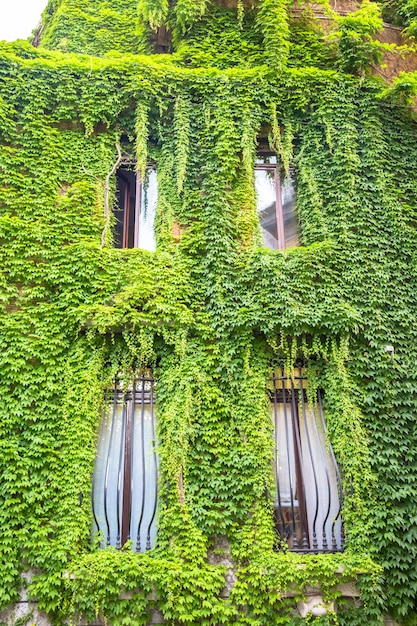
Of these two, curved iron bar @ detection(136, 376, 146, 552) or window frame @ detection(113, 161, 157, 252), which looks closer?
curved iron bar @ detection(136, 376, 146, 552)

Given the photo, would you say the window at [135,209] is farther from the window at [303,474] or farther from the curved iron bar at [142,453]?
the window at [303,474]

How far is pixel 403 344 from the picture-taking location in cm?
913

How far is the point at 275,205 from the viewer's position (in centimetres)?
1048

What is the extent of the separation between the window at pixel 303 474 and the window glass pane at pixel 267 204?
99.8 inches

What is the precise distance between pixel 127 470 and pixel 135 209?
15.1 ft

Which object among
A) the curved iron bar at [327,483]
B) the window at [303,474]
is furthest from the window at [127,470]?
the curved iron bar at [327,483]

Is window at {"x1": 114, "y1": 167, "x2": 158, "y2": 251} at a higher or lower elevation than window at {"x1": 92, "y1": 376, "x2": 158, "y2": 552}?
higher

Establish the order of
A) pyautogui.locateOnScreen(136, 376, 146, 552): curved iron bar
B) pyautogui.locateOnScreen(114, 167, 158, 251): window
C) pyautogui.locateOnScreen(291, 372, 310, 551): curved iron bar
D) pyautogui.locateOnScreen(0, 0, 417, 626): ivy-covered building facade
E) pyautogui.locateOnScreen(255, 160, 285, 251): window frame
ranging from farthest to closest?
1. pyautogui.locateOnScreen(255, 160, 285, 251): window frame
2. pyautogui.locateOnScreen(114, 167, 158, 251): window
3. pyautogui.locateOnScreen(291, 372, 310, 551): curved iron bar
4. pyautogui.locateOnScreen(136, 376, 146, 552): curved iron bar
5. pyautogui.locateOnScreen(0, 0, 417, 626): ivy-covered building facade

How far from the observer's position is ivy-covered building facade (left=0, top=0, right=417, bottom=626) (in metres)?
7.83

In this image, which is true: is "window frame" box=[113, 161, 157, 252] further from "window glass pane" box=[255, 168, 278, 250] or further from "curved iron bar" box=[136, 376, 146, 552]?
"curved iron bar" box=[136, 376, 146, 552]

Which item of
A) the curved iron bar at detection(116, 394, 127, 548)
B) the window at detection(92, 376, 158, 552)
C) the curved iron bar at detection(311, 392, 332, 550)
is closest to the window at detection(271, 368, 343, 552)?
the curved iron bar at detection(311, 392, 332, 550)

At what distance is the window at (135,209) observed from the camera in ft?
33.0

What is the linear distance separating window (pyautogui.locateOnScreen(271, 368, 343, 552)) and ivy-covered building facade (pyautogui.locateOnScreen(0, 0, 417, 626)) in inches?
1.4

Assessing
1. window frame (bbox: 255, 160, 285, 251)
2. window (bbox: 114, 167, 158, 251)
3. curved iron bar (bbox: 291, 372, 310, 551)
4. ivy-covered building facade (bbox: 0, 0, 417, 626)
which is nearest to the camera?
ivy-covered building facade (bbox: 0, 0, 417, 626)
